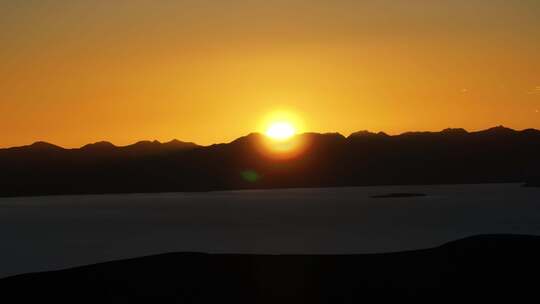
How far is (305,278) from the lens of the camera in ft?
114

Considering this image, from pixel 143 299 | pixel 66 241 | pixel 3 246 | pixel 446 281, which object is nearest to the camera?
pixel 143 299

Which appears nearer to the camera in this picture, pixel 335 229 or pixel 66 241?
pixel 66 241

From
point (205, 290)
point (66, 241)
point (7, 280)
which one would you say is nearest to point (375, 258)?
point (205, 290)

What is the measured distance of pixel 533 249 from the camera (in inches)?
1569

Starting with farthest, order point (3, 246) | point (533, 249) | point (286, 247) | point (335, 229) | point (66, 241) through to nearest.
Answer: point (335, 229)
point (66, 241)
point (3, 246)
point (286, 247)
point (533, 249)

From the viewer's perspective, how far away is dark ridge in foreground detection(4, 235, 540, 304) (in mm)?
30891

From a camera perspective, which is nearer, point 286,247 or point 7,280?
point 7,280

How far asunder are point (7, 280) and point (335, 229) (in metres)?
63.4

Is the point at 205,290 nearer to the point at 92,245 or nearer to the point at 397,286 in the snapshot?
the point at 397,286

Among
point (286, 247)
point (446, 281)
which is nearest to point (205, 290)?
point (446, 281)

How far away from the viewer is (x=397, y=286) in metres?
32.4

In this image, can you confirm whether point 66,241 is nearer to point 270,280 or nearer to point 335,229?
point 335,229

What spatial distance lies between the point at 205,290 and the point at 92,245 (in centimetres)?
4930

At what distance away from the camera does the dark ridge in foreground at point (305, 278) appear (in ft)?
101
